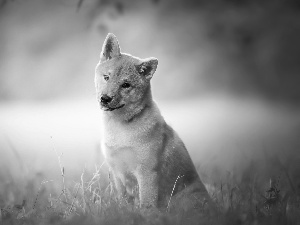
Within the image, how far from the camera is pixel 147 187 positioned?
425 cm

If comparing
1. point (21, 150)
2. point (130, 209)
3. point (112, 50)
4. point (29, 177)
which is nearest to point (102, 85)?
point (112, 50)

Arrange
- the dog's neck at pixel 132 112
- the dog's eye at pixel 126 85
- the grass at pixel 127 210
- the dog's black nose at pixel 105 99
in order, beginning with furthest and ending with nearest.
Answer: the dog's neck at pixel 132 112
the dog's eye at pixel 126 85
the dog's black nose at pixel 105 99
the grass at pixel 127 210

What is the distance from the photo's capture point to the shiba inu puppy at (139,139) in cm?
424

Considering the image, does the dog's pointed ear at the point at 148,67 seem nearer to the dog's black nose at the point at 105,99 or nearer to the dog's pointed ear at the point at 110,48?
the dog's pointed ear at the point at 110,48

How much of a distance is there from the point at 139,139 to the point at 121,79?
59 centimetres

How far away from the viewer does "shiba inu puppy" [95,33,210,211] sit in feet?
13.9

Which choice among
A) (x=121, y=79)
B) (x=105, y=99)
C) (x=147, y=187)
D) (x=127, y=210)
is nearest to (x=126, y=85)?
(x=121, y=79)

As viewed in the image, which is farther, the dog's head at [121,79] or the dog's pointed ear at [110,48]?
the dog's pointed ear at [110,48]

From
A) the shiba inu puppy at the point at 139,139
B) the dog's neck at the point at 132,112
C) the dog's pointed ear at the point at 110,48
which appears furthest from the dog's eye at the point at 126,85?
the dog's pointed ear at the point at 110,48

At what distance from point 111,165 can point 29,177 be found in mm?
1636

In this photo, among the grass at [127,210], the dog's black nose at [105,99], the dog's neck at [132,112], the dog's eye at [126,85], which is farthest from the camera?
the dog's neck at [132,112]

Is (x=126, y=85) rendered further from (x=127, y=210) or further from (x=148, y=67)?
(x=127, y=210)

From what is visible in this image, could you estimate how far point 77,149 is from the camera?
23.0ft

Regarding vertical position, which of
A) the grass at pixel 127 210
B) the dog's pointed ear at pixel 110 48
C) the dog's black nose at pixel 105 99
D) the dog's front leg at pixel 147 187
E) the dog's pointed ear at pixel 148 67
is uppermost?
the dog's pointed ear at pixel 110 48
